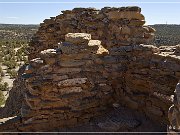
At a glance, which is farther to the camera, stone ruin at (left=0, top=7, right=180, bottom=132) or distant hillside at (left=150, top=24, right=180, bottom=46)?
distant hillside at (left=150, top=24, right=180, bottom=46)

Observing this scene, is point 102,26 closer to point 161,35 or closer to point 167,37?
point 167,37

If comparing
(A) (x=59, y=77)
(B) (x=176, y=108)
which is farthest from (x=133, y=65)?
(B) (x=176, y=108)

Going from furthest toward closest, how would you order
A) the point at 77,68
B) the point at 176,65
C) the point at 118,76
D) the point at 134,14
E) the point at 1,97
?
the point at 1,97, the point at 134,14, the point at 118,76, the point at 77,68, the point at 176,65

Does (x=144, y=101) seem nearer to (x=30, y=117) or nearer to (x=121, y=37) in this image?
(x=121, y=37)

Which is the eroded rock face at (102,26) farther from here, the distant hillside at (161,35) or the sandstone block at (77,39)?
the distant hillside at (161,35)

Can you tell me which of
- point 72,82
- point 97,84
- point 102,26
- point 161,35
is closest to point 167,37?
point 161,35

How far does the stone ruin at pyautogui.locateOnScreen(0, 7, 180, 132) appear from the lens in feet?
21.0

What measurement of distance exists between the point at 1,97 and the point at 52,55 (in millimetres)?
11264

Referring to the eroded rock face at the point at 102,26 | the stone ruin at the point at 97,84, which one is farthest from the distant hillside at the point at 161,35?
the stone ruin at the point at 97,84

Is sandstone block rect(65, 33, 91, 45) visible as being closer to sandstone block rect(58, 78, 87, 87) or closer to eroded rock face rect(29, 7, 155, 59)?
eroded rock face rect(29, 7, 155, 59)

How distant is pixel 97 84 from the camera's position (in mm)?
7000

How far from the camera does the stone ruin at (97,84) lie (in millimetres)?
6398

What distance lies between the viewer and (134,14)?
26.4 ft

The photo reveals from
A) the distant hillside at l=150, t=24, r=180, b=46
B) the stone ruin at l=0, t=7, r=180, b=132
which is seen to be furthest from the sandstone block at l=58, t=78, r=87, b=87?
the distant hillside at l=150, t=24, r=180, b=46
